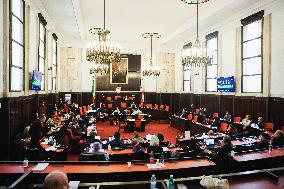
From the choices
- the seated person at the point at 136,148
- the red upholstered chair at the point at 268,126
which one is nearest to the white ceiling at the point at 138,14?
the red upholstered chair at the point at 268,126

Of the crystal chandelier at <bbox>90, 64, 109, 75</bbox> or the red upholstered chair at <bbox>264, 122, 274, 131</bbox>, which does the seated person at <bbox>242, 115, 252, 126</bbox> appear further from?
the crystal chandelier at <bbox>90, 64, 109, 75</bbox>

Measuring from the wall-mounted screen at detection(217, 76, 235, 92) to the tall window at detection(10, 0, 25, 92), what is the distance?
31.5 feet

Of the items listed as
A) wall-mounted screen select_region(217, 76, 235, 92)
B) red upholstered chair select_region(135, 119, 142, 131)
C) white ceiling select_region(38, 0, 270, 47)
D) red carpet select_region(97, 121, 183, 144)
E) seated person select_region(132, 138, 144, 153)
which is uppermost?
white ceiling select_region(38, 0, 270, 47)

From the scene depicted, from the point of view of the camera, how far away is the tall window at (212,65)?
611 inches

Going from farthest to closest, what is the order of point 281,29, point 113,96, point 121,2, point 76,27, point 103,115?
point 113,96 → point 103,115 → point 76,27 → point 121,2 → point 281,29

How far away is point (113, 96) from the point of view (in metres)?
22.1

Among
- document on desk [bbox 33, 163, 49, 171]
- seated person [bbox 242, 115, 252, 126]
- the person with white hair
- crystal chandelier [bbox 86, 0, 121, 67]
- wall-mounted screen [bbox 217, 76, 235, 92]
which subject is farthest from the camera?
wall-mounted screen [bbox 217, 76, 235, 92]

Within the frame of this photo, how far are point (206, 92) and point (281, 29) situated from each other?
6.80 m

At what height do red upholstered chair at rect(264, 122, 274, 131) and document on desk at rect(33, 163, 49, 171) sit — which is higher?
red upholstered chair at rect(264, 122, 274, 131)

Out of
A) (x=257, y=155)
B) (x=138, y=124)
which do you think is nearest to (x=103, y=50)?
(x=257, y=155)

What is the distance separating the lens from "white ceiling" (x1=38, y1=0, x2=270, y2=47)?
471 inches

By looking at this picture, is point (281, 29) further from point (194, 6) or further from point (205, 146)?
point (205, 146)

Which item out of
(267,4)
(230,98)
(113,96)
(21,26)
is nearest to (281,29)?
(267,4)

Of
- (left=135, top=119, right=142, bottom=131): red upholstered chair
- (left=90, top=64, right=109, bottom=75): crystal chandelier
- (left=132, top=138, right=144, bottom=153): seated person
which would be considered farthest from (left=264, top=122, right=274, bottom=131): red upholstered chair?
(left=135, top=119, right=142, bottom=131): red upholstered chair
